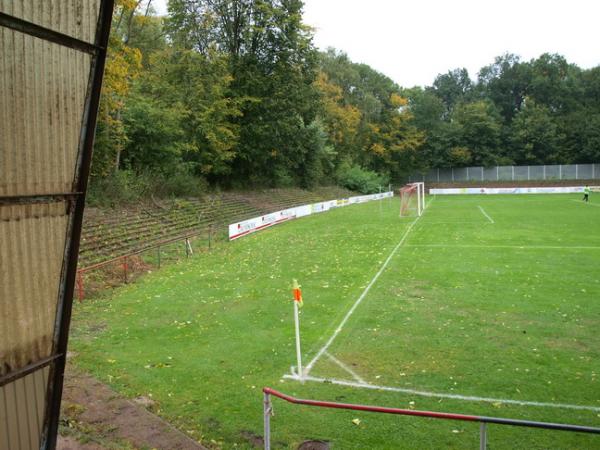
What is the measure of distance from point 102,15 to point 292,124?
42.9 meters

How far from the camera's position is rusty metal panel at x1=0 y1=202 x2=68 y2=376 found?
4.61 m

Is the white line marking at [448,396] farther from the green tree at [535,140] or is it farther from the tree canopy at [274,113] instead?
the green tree at [535,140]

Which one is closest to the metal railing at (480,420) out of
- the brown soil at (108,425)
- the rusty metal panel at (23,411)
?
the brown soil at (108,425)

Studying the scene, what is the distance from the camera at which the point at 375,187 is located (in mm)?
70062

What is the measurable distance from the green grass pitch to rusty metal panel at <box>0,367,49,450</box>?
7.99ft

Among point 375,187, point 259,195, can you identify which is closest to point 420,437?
point 259,195

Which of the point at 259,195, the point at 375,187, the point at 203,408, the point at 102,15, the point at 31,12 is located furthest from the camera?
the point at 375,187

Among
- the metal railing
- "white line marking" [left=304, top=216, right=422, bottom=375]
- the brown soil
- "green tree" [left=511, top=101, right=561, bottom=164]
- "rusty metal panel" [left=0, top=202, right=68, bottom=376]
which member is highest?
"green tree" [left=511, top=101, right=561, bottom=164]

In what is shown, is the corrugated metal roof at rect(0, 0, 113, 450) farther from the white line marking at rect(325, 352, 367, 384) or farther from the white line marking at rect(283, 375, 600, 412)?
the white line marking at rect(325, 352, 367, 384)

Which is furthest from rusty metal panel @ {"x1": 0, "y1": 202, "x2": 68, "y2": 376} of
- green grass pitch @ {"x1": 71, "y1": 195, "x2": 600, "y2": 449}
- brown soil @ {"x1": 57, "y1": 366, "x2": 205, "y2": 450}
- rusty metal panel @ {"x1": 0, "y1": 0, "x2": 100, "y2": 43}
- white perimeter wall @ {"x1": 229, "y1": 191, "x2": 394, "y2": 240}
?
Answer: white perimeter wall @ {"x1": 229, "y1": 191, "x2": 394, "y2": 240}

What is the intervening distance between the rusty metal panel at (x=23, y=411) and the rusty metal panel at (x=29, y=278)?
20cm

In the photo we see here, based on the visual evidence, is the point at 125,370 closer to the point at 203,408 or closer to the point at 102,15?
the point at 203,408

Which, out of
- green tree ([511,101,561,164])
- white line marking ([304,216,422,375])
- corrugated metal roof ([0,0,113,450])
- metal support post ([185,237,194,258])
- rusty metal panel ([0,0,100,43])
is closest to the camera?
rusty metal panel ([0,0,100,43])

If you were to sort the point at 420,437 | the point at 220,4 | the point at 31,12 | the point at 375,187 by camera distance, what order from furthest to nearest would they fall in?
the point at 375,187
the point at 220,4
the point at 420,437
the point at 31,12
